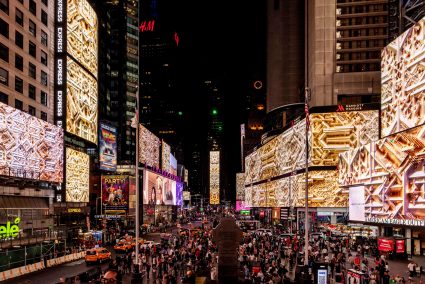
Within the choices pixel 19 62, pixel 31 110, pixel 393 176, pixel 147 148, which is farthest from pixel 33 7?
pixel 393 176

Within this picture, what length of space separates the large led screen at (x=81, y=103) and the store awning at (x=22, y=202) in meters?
11.9

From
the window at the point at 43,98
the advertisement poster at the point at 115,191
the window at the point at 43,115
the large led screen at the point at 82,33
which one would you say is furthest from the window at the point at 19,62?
the advertisement poster at the point at 115,191

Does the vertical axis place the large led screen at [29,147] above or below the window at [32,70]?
below

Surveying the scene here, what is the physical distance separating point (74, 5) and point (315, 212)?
53.8 meters

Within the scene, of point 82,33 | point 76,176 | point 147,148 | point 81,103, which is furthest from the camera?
point 147,148

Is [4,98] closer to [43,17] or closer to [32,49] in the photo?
[32,49]

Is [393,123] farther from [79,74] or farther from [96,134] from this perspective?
[96,134]

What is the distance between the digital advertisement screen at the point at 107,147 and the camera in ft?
275

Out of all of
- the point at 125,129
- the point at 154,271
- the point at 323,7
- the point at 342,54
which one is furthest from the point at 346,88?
the point at 125,129

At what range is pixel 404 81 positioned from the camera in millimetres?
40438

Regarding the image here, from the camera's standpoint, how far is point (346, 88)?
3878 inches

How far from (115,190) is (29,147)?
36.3 meters

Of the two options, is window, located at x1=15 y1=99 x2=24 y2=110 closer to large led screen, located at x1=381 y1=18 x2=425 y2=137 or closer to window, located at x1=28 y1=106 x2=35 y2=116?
window, located at x1=28 y1=106 x2=35 y2=116

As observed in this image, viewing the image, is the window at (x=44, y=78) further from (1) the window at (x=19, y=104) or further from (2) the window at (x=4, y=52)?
(2) the window at (x=4, y=52)
